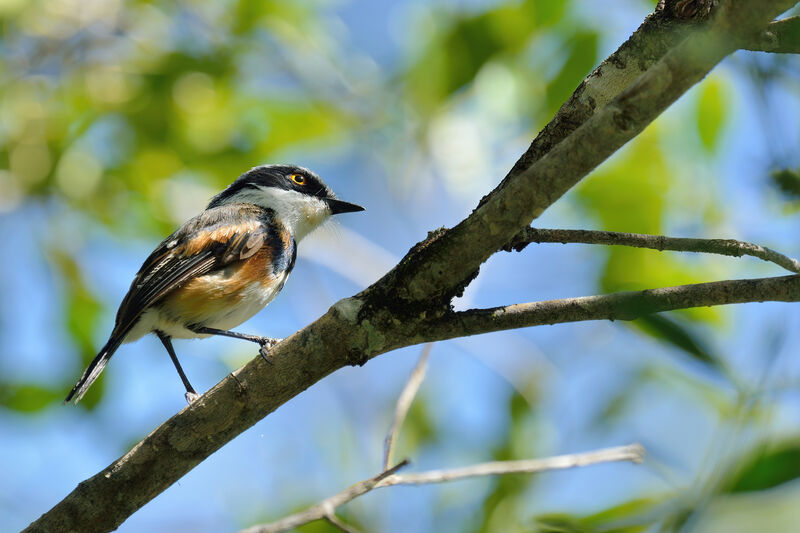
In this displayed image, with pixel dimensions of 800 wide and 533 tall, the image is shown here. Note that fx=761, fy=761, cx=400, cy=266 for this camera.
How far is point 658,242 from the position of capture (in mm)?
2338

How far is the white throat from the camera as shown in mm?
5230

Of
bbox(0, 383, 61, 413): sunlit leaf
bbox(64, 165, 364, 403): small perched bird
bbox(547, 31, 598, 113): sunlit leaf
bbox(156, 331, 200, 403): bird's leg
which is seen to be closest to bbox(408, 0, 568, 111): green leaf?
bbox(547, 31, 598, 113): sunlit leaf

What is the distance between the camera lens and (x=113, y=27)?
18.0ft

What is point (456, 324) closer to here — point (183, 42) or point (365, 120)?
point (365, 120)

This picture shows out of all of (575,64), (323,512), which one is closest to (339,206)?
(575,64)

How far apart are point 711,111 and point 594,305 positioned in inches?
82.4

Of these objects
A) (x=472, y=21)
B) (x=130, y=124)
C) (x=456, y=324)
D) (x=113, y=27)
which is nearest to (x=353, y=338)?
(x=456, y=324)

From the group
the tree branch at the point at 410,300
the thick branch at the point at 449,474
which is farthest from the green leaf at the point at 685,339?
the thick branch at the point at 449,474

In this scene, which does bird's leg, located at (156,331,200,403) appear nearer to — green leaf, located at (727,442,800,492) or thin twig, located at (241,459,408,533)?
thin twig, located at (241,459,408,533)

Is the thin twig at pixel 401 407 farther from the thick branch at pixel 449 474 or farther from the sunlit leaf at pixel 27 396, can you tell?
the sunlit leaf at pixel 27 396

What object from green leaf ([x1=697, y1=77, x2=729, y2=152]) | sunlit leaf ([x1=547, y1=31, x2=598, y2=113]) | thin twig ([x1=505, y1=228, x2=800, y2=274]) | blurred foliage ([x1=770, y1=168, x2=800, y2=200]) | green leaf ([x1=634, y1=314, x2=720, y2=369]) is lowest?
green leaf ([x1=634, y1=314, x2=720, y2=369])

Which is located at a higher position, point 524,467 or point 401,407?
point 401,407

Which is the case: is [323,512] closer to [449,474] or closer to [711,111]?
[449,474]

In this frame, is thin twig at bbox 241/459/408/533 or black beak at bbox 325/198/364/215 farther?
black beak at bbox 325/198/364/215
